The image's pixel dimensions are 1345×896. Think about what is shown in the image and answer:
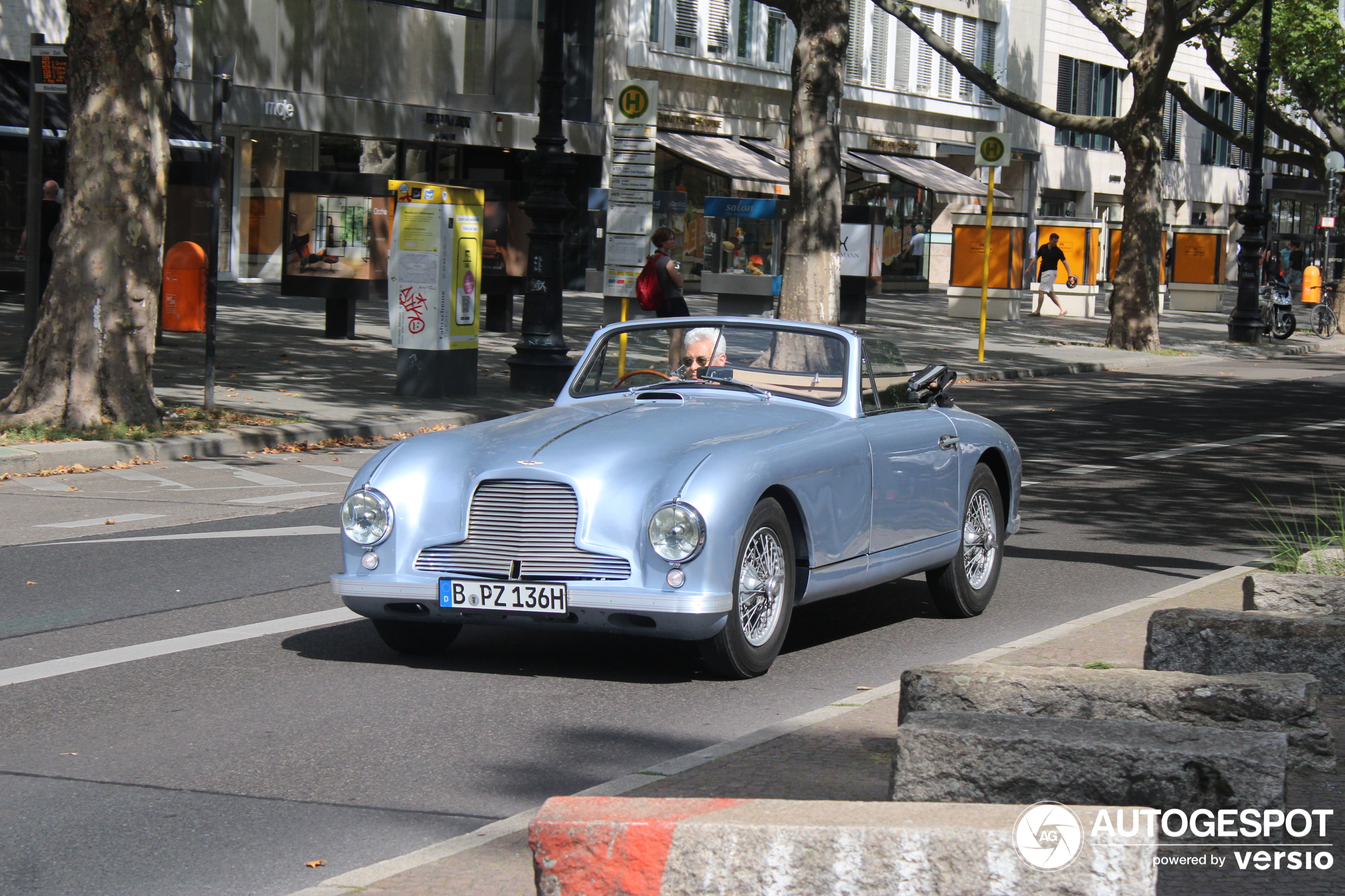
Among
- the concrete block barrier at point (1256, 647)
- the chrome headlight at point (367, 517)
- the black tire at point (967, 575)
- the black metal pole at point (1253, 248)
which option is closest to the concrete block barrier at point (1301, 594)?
the concrete block barrier at point (1256, 647)

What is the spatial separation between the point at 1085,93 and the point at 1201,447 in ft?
149

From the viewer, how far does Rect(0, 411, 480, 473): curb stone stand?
13000 millimetres

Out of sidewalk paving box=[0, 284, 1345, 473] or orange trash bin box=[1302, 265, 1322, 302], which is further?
orange trash bin box=[1302, 265, 1322, 302]

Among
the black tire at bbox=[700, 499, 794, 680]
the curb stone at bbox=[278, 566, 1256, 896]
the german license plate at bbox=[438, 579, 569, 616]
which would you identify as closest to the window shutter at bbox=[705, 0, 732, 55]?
the curb stone at bbox=[278, 566, 1256, 896]

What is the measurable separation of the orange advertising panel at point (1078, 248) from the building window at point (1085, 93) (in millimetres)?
16735

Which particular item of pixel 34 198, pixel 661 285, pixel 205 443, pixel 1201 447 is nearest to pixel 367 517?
pixel 205 443

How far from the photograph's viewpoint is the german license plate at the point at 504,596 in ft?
21.2

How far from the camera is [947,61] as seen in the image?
170ft

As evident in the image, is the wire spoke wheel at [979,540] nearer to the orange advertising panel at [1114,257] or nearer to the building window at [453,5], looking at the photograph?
the building window at [453,5]

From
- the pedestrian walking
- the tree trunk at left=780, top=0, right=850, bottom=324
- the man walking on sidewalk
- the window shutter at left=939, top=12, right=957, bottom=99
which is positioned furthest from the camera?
the window shutter at left=939, top=12, right=957, bottom=99

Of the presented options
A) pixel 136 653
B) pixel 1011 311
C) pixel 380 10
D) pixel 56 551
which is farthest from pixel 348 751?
pixel 1011 311

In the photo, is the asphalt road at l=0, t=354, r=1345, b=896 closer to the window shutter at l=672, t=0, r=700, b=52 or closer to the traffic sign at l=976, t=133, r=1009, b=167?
the traffic sign at l=976, t=133, r=1009, b=167

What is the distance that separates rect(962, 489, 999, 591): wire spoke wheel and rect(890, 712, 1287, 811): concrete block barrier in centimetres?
417

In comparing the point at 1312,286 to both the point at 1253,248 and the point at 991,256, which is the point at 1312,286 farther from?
the point at 991,256
